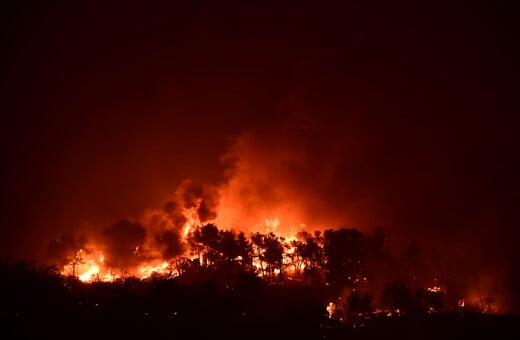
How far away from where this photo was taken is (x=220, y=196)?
2849 inches

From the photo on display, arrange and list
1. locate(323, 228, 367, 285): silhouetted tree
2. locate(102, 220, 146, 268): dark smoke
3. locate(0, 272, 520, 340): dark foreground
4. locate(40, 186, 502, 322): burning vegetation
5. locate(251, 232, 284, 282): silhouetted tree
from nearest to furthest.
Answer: locate(0, 272, 520, 340): dark foreground, locate(40, 186, 502, 322): burning vegetation, locate(323, 228, 367, 285): silhouetted tree, locate(251, 232, 284, 282): silhouetted tree, locate(102, 220, 146, 268): dark smoke

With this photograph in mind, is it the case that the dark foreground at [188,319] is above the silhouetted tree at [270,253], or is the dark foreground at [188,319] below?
below

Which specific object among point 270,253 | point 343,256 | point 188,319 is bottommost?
point 188,319

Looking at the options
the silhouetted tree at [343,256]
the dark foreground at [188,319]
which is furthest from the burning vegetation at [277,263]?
the dark foreground at [188,319]

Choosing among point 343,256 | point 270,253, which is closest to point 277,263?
point 270,253

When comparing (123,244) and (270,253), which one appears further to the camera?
(123,244)

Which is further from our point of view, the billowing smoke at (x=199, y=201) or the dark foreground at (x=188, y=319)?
the billowing smoke at (x=199, y=201)

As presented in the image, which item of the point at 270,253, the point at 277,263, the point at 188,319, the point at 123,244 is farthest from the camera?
the point at 123,244

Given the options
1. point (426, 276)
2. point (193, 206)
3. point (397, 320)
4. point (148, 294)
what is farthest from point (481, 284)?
point (148, 294)

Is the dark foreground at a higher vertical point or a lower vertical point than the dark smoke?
lower

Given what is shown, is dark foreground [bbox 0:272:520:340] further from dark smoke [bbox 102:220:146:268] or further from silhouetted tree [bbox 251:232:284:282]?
dark smoke [bbox 102:220:146:268]

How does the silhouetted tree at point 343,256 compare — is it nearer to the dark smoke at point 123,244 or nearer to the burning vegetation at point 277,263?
the burning vegetation at point 277,263

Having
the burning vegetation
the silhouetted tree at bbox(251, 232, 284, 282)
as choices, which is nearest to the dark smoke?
the burning vegetation

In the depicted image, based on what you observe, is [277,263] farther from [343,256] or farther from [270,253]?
[343,256]
